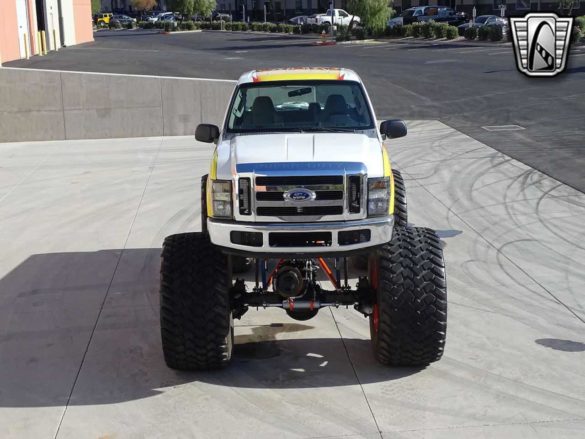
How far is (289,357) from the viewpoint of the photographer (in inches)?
314

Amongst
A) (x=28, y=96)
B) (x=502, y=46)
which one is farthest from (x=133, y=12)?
(x=28, y=96)

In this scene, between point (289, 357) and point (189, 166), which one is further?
point (189, 166)

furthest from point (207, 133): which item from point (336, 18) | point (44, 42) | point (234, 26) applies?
point (234, 26)

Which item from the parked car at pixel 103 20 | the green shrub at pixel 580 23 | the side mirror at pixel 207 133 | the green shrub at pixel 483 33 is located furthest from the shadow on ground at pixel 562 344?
the parked car at pixel 103 20

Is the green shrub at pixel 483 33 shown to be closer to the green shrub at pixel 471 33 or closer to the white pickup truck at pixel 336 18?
the green shrub at pixel 471 33

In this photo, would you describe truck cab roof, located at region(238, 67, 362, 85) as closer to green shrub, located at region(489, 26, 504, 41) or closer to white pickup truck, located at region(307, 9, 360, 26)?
green shrub, located at region(489, 26, 504, 41)

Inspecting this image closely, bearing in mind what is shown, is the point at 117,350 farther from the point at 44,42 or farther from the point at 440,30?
the point at 440,30

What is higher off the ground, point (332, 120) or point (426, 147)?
point (332, 120)

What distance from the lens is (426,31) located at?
57875 millimetres

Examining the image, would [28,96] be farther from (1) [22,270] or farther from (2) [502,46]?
(2) [502,46]

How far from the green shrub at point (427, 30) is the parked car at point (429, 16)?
20.3 ft

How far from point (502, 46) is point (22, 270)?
41.3 m

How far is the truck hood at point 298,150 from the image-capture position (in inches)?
289

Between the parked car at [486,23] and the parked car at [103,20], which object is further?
the parked car at [103,20]
